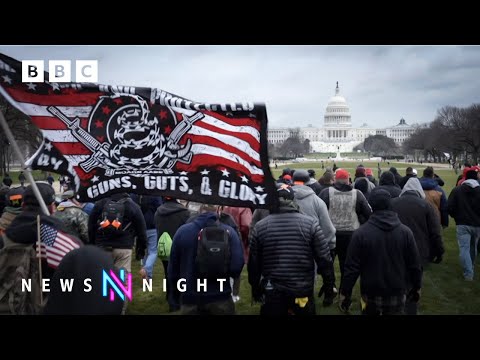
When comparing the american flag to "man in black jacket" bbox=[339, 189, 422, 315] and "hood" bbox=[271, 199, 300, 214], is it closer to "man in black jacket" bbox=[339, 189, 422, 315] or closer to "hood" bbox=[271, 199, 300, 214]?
"hood" bbox=[271, 199, 300, 214]

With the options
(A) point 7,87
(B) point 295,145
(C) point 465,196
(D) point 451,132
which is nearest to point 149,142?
(A) point 7,87

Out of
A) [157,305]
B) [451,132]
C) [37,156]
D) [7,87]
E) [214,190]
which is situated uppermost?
[451,132]

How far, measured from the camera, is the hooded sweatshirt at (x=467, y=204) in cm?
753

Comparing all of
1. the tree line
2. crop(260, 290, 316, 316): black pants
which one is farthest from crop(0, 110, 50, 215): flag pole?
the tree line

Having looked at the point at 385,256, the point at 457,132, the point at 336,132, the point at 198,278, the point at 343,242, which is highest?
the point at 336,132

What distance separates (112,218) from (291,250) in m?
2.30

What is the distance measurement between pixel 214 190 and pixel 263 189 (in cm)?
42

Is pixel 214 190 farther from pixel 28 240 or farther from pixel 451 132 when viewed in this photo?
pixel 451 132

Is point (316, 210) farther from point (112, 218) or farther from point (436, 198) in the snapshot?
point (436, 198)

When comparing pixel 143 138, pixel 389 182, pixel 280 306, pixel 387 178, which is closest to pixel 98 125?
pixel 143 138

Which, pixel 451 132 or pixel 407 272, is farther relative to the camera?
pixel 451 132

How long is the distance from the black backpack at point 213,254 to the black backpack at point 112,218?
73.9 inches

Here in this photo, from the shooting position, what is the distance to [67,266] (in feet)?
7.94

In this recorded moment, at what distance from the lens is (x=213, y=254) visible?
3744mm
